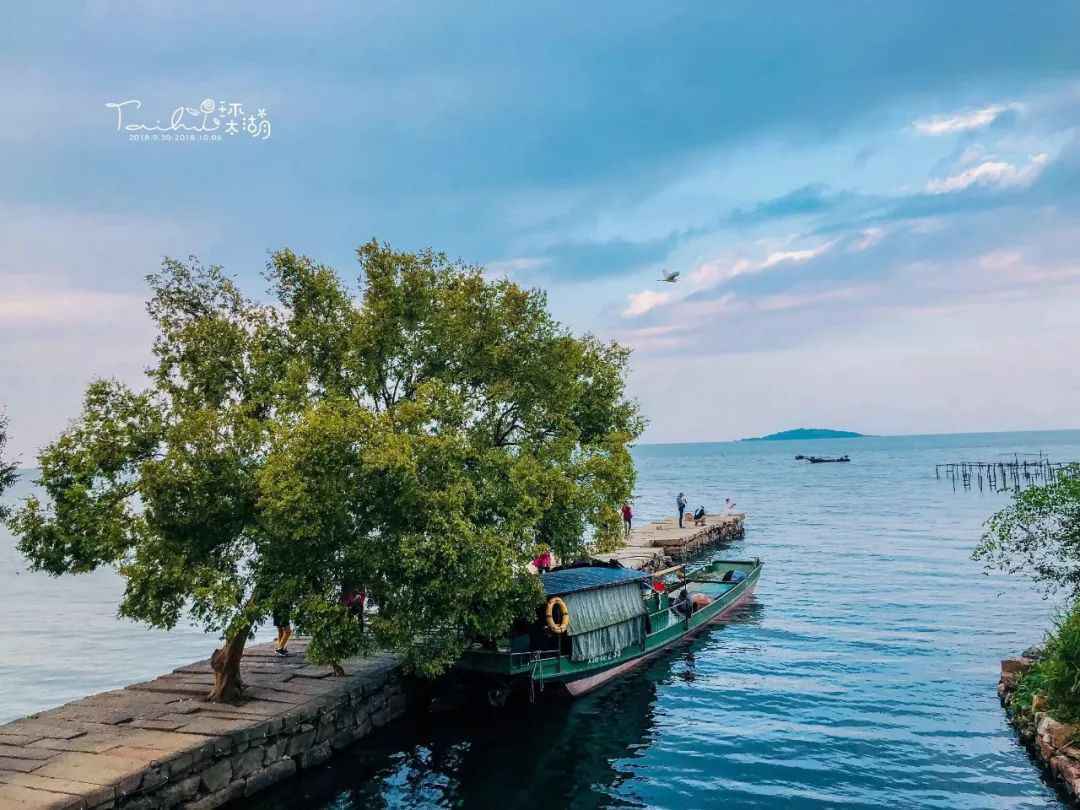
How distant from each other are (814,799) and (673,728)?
602 cm

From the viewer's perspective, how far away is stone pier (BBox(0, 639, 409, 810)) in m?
15.5

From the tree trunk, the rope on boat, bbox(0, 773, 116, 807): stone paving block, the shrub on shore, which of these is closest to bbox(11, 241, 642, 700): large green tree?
the tree trunk

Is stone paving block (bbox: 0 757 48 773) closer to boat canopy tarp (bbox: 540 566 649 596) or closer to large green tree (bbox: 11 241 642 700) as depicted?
large green tree (bbox: 11 241 642 700)

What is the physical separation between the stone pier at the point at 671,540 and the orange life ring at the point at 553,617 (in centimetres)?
1843

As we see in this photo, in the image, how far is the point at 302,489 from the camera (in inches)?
719

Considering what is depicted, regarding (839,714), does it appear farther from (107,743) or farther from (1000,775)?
(107,743)

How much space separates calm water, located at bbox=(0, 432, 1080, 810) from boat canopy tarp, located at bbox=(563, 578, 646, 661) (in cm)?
177

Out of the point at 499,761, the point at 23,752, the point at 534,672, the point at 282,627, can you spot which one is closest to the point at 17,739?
the point at 23,752

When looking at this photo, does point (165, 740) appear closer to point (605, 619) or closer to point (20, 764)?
point (20, 764)

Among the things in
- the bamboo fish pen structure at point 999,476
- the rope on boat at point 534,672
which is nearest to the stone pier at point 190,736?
the rope on boat at point 534,672

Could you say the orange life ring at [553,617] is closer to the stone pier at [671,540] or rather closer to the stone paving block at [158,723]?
the stone paving block at [158,723]

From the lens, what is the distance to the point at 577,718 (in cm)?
2488

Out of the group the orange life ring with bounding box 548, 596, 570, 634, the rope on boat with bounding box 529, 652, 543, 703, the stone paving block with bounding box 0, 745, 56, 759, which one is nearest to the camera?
the stone paving block with bounding box 0, 745, 56, 759

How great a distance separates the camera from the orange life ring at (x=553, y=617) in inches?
971
